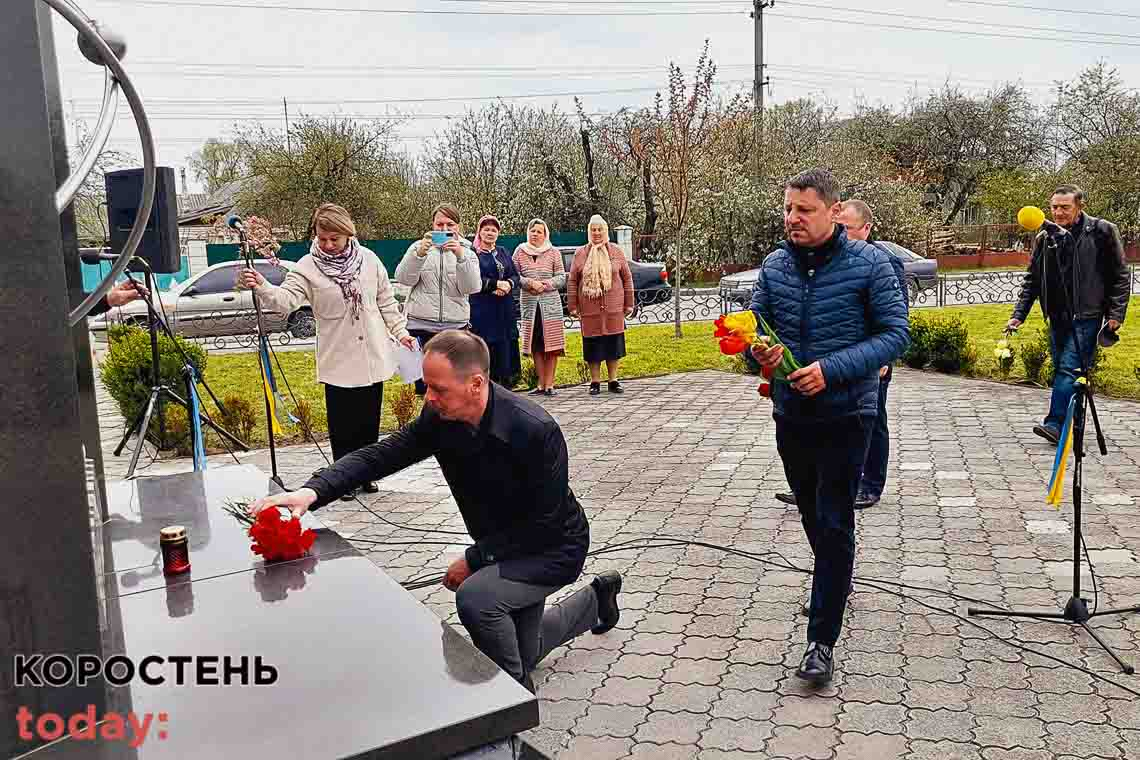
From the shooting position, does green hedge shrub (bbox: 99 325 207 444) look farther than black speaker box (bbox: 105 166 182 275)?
Yes

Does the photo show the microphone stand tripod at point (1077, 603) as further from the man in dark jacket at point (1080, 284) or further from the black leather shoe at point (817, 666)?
the man in dark jacket at point (1080, 284)

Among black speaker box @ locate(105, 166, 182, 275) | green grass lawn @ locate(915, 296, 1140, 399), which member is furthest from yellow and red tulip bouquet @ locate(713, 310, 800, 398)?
green grass lawn @ locate(915, 296, 1140, 399)

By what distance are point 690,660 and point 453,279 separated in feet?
16.9

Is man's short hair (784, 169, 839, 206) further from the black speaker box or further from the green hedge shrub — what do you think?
the green hedge shrub

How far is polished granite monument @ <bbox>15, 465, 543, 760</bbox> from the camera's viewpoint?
208 centimetres

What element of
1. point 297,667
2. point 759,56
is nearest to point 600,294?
point 297,667

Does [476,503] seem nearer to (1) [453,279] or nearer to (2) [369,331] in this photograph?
(2) [369,331]

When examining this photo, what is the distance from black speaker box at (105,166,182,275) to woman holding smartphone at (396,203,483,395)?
3726mm

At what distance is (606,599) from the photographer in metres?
4.09

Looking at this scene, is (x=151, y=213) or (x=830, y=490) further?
(x=151, y=213)

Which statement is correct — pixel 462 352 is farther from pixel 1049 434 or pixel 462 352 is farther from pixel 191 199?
pixel 191 199

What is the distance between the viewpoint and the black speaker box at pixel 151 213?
12.7 feet

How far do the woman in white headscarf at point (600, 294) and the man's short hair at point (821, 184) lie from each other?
21.1 ft

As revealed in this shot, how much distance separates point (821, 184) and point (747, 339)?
0.64 m
